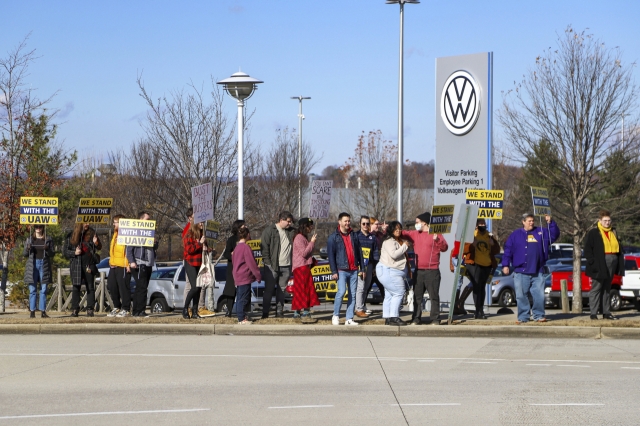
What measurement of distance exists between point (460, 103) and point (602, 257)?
19.3ft

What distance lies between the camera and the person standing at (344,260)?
51.6ft

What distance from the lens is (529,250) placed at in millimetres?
15727

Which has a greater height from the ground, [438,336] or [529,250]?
[529,250]

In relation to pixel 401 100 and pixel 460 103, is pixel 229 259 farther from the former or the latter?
pixel 401 100

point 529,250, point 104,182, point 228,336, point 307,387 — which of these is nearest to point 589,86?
point 529,250

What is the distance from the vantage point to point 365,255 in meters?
17.7

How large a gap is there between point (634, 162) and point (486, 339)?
38.5 ft

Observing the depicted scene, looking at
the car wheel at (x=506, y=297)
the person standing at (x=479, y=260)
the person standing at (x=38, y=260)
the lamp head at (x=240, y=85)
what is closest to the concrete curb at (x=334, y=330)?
the person standing at (x=38, y=260)

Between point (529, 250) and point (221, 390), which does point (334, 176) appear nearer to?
point (529, 250)

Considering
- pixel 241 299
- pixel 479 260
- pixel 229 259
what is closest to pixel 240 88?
pixel 229 259

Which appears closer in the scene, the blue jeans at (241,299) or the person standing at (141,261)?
the blue jeans at (241,299)

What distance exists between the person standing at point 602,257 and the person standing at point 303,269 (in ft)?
15.9

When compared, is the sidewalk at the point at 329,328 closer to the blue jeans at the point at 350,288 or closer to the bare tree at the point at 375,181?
the blue jeans at the point at 350,288

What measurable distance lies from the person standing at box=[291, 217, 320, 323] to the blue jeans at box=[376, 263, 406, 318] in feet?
4.03
